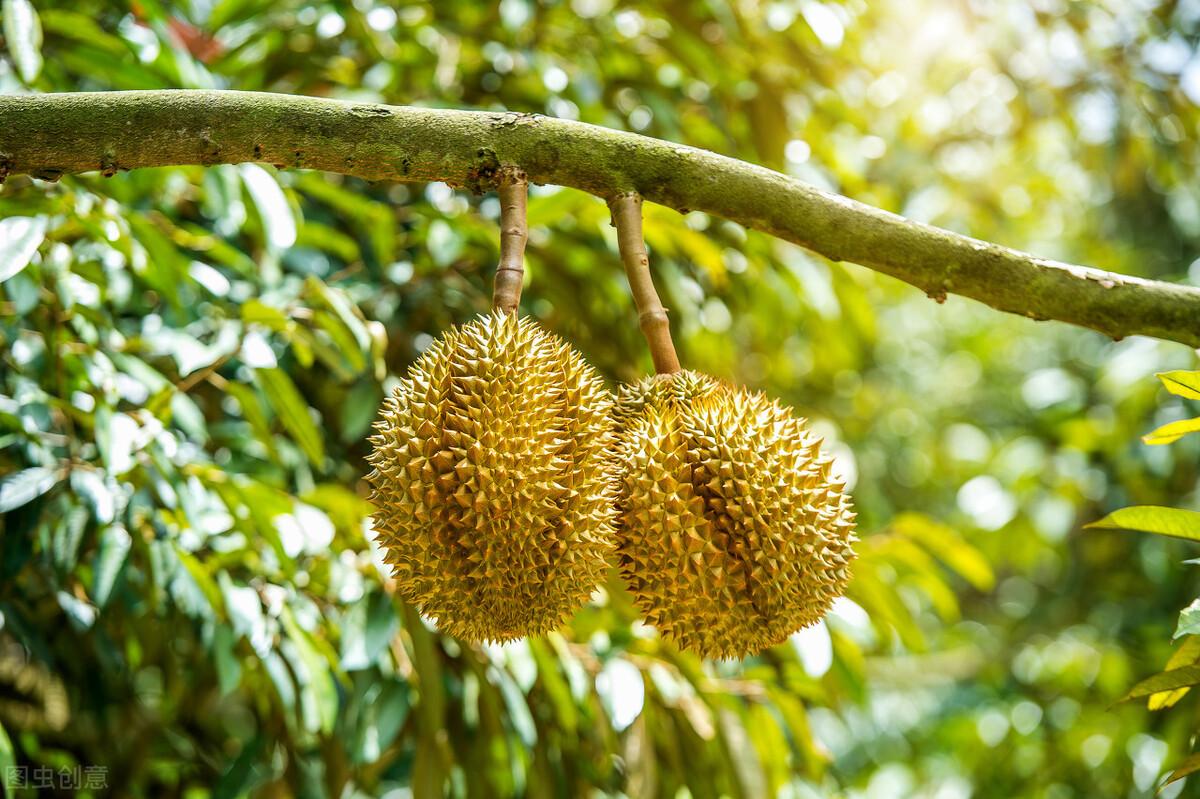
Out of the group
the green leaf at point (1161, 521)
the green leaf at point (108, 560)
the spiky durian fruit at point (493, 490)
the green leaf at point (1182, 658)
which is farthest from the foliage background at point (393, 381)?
the spiky durian fruit at point (493, 490)

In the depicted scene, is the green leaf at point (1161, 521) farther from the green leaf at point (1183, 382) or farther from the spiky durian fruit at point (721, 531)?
the spiky durian fruit at point (721, 531)

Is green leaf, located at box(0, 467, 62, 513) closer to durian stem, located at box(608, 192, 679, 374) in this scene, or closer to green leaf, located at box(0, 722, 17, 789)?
green leaf, located at box(0, 722, 17, 789)

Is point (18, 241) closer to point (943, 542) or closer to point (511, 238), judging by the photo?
point (511, 238)

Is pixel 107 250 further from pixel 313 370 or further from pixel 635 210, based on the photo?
pixel 635 210

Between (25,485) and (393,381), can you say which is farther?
(393,381)

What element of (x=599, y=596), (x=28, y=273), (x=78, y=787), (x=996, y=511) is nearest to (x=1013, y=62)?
(x=996, y=511)

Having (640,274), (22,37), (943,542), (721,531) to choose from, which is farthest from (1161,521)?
(22,37)
